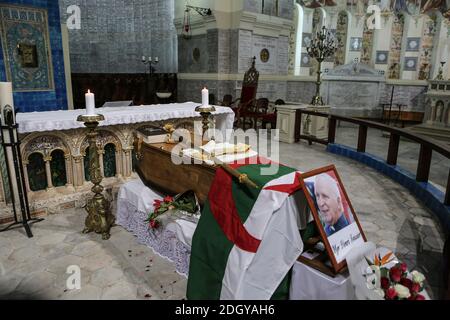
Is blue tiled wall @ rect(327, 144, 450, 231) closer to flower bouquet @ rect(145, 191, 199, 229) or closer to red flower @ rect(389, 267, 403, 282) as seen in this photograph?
red flower @ rect(389, 267, 403, 282)

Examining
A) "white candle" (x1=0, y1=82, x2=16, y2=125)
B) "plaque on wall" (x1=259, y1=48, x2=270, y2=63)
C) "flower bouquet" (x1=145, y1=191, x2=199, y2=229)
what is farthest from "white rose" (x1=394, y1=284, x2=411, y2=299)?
"plaque on wall" (x1=259, y1=48, x2=270, y2=63)

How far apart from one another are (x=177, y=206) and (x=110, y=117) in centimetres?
170

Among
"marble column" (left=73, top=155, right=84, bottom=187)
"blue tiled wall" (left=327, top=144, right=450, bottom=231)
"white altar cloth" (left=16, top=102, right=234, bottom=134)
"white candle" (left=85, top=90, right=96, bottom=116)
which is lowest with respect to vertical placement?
"blue tiled wall" (left=327, top=144, right=450, bottom=231)

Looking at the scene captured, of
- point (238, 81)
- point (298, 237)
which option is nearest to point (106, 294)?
point (298, 237)

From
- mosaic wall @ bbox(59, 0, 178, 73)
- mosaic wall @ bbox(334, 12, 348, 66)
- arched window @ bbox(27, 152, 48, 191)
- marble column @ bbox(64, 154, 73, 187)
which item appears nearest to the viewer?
arched window @ bbox(27, 152, 48, 191)

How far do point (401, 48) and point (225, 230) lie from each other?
12994 millimetres

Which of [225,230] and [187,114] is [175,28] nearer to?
[187,114]

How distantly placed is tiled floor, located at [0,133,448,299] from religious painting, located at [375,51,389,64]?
9.99 metres

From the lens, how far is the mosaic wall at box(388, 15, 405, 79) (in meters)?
12.7

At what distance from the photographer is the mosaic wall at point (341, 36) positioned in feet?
44.9

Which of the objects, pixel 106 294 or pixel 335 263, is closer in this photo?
pixel 335 263

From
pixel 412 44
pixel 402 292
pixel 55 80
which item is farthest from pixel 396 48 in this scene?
pixel 402 292
